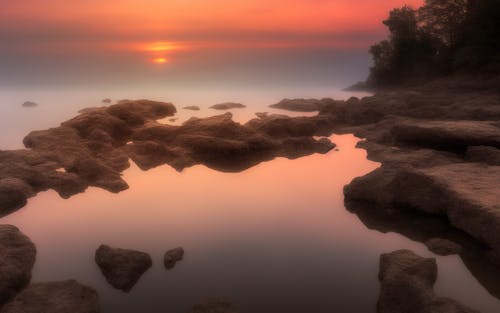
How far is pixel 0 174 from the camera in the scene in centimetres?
1959

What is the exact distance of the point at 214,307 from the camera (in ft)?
33.4

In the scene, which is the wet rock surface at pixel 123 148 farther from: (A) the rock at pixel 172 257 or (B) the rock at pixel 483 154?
(B) the rock at pixel 483 154

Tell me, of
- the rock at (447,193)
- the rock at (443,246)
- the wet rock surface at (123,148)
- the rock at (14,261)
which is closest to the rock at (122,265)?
the rock at (14,261)

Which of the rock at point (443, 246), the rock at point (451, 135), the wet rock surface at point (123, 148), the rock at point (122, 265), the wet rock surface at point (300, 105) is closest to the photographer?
the rock at point (122, 265)

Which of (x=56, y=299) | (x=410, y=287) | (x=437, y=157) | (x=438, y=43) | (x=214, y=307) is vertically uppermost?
(x=438, y=43)

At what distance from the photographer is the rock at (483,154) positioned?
19.0m

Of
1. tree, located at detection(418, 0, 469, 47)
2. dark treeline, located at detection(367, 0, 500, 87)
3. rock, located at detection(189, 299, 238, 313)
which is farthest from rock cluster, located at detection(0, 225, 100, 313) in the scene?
tree, located at detection(418, 0, 469, 47)

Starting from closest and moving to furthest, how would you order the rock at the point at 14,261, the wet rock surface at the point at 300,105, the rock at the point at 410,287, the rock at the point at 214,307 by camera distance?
the rock at the point at 410,287
the rock at the point at 214,307
the rock at the point at 14,261
the wet rock surface at the point at 300,105

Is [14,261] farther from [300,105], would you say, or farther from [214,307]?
[300,105]

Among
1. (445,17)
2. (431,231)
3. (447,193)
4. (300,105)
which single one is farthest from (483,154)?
(445,17)

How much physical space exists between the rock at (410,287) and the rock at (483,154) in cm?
1023

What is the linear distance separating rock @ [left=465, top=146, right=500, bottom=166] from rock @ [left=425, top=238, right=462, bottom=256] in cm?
760

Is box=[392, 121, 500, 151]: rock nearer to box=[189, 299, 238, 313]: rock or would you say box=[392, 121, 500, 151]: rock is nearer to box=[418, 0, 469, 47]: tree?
box=[189, 299, 238, 313]: rock

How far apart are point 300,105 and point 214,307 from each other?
43928mm
